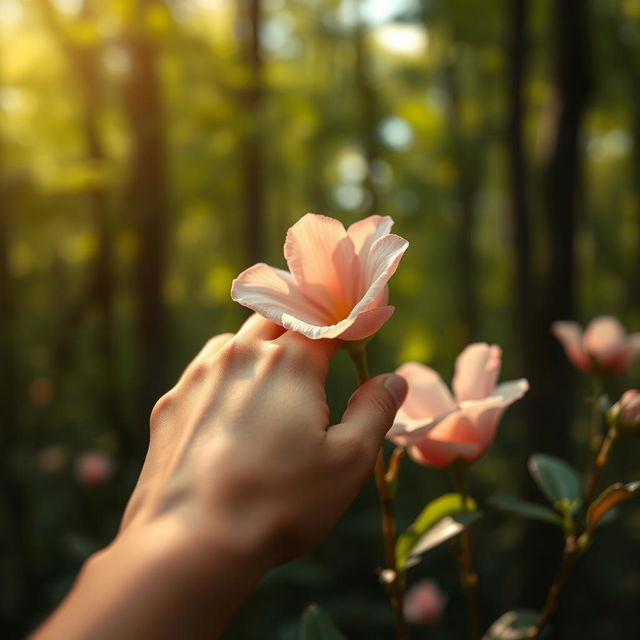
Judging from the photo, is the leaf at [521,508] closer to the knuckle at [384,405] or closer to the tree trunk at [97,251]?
the knuckle at [384,405]

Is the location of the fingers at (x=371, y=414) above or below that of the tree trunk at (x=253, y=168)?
below

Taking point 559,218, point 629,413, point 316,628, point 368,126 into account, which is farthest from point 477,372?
point 368,126

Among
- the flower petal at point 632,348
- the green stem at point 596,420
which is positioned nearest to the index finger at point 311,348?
the green stem at point 596,420

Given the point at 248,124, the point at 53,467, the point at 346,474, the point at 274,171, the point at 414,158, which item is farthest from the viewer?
the point at 414,158

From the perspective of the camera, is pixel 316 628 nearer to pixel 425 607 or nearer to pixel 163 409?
pixel 163 409

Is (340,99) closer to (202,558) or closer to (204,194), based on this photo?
(204,194)

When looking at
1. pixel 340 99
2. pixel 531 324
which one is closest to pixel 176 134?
pixel 340 99

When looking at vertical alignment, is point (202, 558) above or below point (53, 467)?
above

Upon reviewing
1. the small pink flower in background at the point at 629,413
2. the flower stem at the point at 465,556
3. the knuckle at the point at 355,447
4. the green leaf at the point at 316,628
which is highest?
the knuckle at the point at 355,447
